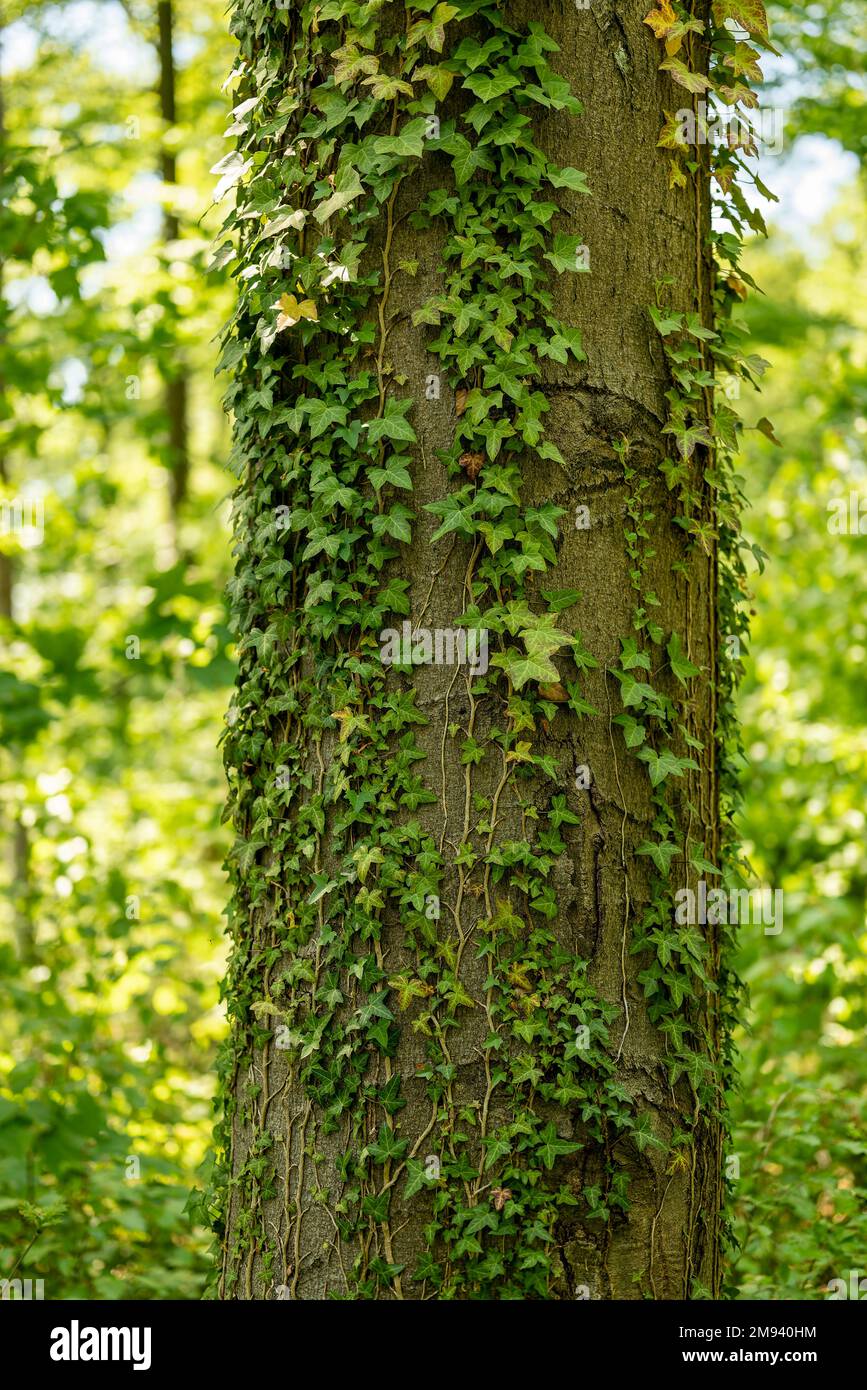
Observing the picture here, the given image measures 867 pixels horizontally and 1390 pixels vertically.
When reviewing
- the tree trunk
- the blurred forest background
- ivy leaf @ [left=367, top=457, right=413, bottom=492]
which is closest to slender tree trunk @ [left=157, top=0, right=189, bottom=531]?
the blurred forest background

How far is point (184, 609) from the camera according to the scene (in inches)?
242

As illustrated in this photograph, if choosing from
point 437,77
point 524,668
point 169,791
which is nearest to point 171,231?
point 169,791

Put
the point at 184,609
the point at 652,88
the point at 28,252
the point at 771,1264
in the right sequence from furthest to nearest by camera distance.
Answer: the point at 184,609 < the point at 28,252 < the point at 771,1264 < the point at 652,88

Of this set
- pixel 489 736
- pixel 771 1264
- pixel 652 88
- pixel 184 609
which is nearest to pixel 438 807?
pixel 489 736

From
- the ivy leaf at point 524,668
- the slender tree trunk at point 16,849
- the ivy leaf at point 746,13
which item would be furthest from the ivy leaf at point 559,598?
the slender tree trunk at point 16,849

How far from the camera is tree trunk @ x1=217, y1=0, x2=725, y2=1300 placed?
2.29 meters

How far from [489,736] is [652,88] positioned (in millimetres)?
1495

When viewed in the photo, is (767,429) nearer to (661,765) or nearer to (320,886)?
(661,765)

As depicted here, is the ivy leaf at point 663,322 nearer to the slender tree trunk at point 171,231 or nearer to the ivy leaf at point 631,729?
the ivy leaf at point 631,729

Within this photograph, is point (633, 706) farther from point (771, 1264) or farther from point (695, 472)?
point (771, 1264)

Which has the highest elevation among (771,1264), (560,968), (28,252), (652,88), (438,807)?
(28,252)

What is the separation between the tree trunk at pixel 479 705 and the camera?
2287mm
